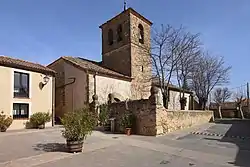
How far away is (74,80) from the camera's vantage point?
22.5 metres

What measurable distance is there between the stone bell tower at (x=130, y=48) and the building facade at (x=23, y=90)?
9.16 metres

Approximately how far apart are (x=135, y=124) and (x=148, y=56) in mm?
12851

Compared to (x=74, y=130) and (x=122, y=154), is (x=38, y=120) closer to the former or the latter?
(x=74, y=130)

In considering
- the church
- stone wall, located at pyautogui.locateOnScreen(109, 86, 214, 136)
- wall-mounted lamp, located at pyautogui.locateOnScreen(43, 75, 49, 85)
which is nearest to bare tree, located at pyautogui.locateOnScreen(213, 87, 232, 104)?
the church

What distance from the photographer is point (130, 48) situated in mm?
26094

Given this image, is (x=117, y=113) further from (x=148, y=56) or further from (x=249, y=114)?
(x=249, y=114)

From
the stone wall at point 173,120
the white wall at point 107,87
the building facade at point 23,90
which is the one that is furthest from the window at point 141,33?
the building facade at point 23,90

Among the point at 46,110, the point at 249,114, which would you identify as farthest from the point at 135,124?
the point at 249,114

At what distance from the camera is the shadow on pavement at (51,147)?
32.2ft

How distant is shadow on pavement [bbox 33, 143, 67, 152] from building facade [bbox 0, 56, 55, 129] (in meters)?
7.70

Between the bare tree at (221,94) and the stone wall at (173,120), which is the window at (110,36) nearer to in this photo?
the stone wall at (173,120)

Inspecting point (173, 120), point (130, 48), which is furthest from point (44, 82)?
point (173, 120)

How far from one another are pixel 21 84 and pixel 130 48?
12483 millimetres

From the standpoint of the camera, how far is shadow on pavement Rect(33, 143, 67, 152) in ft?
32.2
